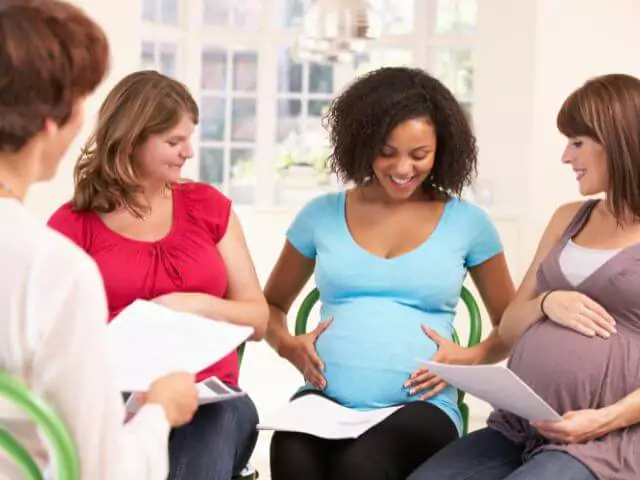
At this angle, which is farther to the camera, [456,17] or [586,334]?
[456,17]

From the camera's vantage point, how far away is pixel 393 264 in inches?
98.3

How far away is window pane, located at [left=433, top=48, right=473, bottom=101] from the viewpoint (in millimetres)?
6410

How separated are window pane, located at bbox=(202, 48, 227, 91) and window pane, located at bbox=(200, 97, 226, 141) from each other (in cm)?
8

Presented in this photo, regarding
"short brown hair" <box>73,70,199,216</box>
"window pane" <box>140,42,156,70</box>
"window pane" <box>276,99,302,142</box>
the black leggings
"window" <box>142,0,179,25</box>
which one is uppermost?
"window" <box>142,0,179,25</box>

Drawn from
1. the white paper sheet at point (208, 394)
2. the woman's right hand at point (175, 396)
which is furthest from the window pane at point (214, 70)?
the woman's right hand at point (175, 396)

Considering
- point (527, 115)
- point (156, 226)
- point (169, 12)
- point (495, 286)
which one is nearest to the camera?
point (156, 226)

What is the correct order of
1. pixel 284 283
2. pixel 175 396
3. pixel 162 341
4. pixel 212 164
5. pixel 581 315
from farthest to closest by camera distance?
1. pixel 212 164
2. pixel 284 283
3. pixel 581 315
4. pixel 162 341
5. pixel 175 396

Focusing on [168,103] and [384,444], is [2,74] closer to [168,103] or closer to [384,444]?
[168,103]

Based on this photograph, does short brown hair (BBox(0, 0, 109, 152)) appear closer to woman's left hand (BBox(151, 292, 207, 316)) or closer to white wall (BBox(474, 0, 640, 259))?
woman's left hand (BBox(151, 292, 207, 316))

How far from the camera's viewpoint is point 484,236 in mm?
2566

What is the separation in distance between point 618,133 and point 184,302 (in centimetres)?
94

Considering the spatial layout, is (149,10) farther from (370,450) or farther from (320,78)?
(370,450)

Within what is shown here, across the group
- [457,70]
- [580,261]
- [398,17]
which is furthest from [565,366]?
[398,17]

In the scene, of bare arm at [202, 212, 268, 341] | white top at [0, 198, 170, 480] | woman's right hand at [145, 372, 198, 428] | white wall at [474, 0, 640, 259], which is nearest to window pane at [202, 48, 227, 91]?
white wall at [474, 0, 640, 259]
